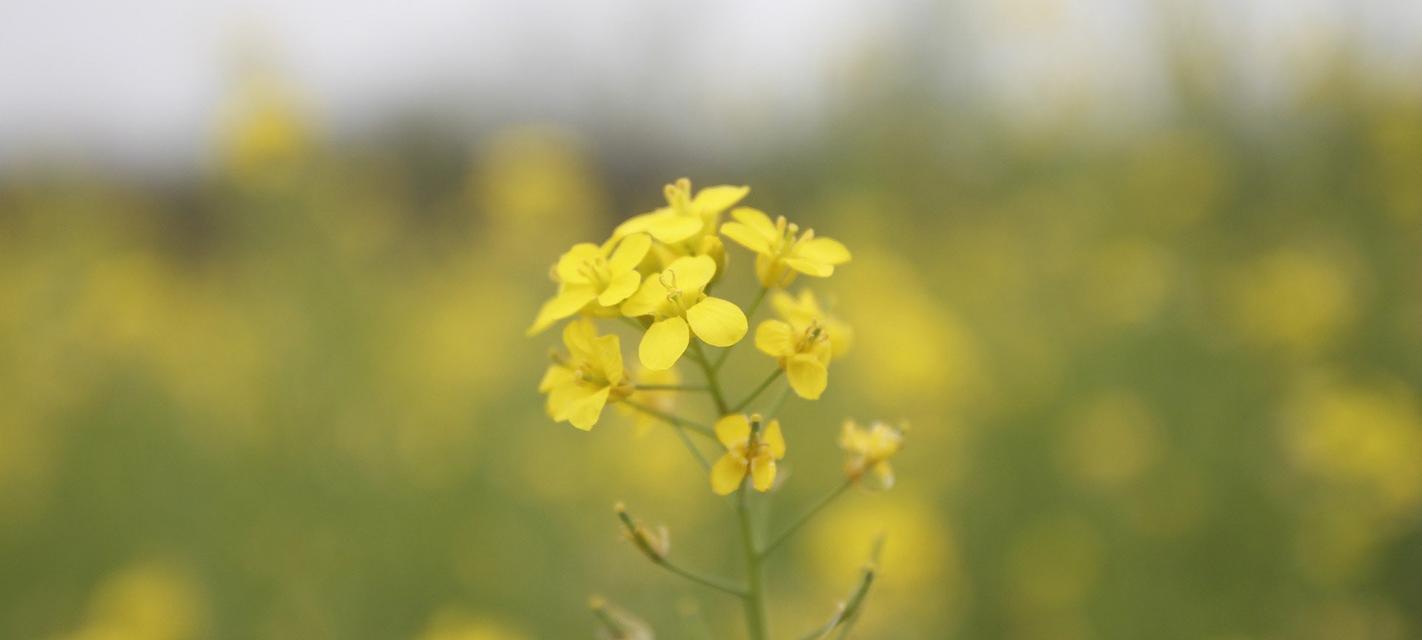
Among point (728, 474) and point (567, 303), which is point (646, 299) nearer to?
point (567, 303)

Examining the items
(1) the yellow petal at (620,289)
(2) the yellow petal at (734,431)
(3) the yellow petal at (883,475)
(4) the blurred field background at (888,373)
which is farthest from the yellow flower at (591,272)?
(4) the blurred field background at (888,373)

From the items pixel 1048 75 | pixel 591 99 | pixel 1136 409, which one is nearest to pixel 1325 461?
pixel 1136 409

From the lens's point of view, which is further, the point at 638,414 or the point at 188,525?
the point at 188,525

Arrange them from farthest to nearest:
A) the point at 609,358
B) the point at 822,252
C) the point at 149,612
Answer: the point at 149,612 → the point at 822,252 → the point at 609,358

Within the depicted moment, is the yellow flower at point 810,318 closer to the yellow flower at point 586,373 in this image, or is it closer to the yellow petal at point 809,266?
the yellow petal at point 809,266

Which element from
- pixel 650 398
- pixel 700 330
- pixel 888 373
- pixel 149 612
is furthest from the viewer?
pixel 888 373

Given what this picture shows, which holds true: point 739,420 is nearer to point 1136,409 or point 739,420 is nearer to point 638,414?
point 638,414

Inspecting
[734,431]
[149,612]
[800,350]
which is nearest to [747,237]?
[800,350]
